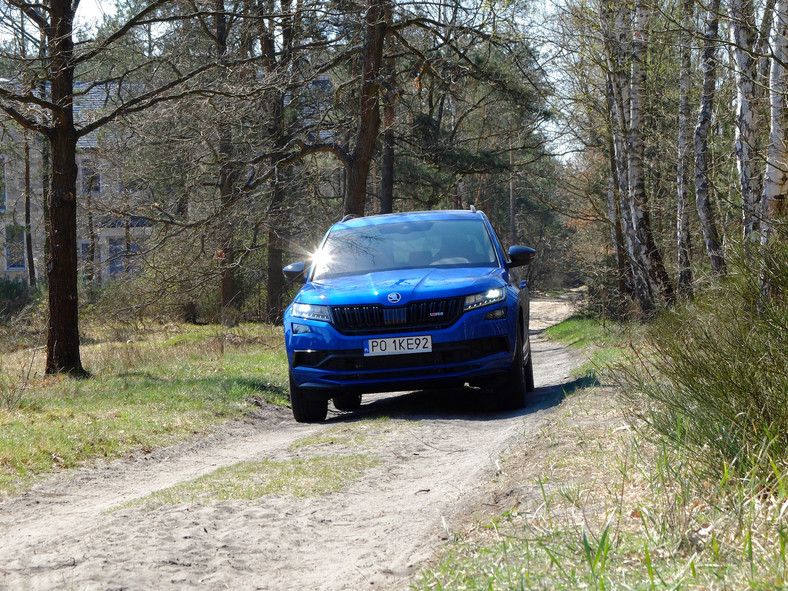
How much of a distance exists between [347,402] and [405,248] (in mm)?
1887

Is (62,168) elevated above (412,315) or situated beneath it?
elevated above

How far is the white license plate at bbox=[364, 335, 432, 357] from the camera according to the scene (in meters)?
7.76

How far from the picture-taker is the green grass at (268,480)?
4.95 metres

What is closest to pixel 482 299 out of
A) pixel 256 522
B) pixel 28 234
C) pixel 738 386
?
pixel 738 386

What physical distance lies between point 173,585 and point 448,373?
15.0 feet

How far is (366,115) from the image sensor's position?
19.8m

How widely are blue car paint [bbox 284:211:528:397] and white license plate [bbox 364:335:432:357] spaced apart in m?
0.04

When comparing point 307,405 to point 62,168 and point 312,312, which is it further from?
point 62,168

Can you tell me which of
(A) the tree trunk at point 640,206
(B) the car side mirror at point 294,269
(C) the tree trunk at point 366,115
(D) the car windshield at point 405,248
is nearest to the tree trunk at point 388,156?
(C) the tree trunk at point 366,115

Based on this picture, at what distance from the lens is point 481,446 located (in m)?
6.41

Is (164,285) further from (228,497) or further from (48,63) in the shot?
(228,497)

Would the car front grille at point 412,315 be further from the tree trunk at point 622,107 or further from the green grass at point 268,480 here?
the tree trunk at point 622,107

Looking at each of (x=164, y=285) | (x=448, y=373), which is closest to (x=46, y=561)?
(x=448, y=373)

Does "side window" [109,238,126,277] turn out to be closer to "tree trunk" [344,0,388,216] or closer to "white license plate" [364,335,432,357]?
"tree trunk" [344,0,388,216]
